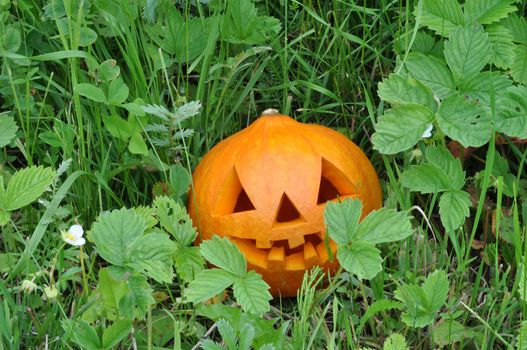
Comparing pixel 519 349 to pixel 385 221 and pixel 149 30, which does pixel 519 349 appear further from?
pixel 149 30

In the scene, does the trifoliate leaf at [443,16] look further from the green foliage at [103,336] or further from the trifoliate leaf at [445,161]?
the green foliage at [103,336]

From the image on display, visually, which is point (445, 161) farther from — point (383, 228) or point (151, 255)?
point (151, 255)

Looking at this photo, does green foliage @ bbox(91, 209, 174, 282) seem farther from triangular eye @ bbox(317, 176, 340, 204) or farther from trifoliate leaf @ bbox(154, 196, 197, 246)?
triangular eye @ bbox(317, 176, 340, 204)

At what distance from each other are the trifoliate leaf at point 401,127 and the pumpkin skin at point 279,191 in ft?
0.59

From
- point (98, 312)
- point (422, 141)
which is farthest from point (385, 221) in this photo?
point (98, 312)

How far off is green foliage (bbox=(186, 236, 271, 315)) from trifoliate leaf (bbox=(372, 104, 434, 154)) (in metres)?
0.49

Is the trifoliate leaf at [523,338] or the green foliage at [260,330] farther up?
the trifoliate leaf at [523,338]

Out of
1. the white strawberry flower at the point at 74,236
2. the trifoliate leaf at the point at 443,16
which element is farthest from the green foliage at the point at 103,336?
the trifoliate leaf at the point at 443,16

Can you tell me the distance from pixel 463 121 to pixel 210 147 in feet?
2.77

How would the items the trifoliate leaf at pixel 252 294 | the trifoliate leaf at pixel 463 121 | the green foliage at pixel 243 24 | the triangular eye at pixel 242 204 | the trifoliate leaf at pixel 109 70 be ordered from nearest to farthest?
1. the trifoliate leaf at pixel 252 294
2. the trifoliate leaf at pixel 463 121
3. the trifoliate leaf at pixel 109 70
4. the triangular eye at pixel 242 204
5. the green foliage at pixel 243 24

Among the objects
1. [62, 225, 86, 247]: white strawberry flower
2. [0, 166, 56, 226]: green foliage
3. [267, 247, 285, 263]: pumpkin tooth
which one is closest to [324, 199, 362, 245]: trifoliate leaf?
[267, 247, 285, 263]: pumpkin tooth

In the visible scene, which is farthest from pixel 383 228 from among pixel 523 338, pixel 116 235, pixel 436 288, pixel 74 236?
pixel 74 236

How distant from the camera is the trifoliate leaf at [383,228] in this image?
2.07 meters

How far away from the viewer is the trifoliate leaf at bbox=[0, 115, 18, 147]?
2.43 meters
